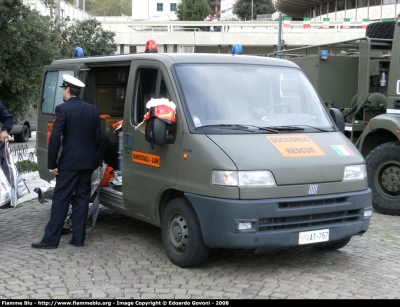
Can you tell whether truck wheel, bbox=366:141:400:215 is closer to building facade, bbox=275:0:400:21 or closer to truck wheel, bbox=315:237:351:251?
truck wheel, bbox=315:237:351:251

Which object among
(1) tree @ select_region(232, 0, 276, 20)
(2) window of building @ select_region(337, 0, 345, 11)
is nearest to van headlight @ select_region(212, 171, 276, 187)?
(2) window of building @ select_region(337, 0, 345, 11)

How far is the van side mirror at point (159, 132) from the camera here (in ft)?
20.1

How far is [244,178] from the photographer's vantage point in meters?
5.61

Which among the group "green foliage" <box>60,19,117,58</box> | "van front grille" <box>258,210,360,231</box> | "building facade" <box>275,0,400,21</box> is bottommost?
"van front grille" <box>258,210,360,231</box>

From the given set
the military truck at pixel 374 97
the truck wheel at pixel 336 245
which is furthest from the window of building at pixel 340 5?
the truck wheel at pixel 336 245

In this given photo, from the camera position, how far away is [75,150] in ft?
22.6

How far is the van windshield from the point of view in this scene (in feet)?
20.4

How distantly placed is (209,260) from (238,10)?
9391cm

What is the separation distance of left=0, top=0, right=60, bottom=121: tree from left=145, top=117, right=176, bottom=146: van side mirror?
412 inches

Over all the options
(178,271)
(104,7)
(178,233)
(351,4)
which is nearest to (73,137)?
(178,233)

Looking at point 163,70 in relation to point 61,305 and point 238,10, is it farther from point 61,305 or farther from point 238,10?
point 238,10

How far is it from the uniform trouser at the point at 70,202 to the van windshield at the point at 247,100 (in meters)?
1.65

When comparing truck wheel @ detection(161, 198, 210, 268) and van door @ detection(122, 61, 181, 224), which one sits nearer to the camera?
truck wheel @ detection(161, 198, 210, 268)

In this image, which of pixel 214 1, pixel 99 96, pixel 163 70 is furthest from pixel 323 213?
pixel 214 1
